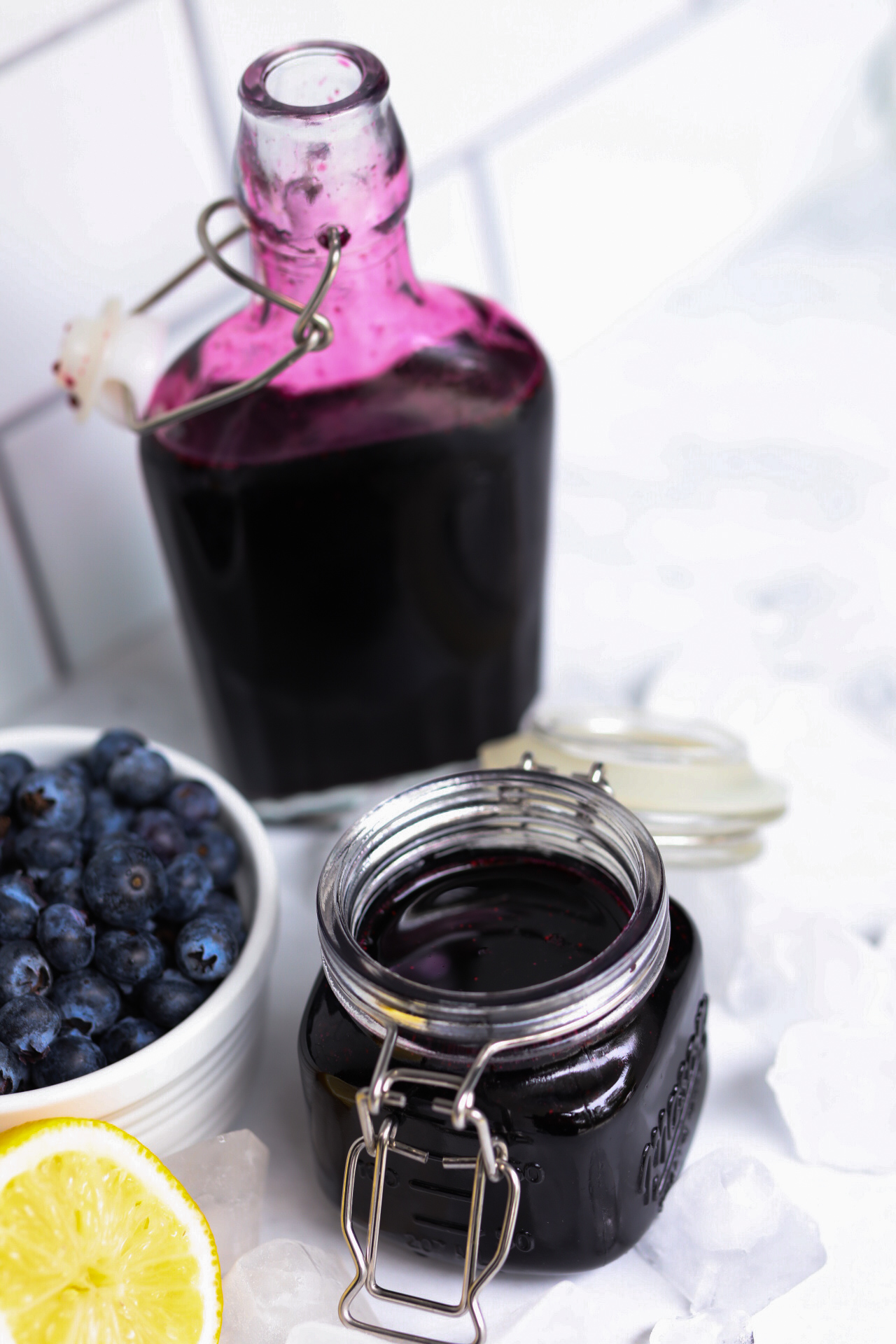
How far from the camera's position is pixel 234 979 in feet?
1.70

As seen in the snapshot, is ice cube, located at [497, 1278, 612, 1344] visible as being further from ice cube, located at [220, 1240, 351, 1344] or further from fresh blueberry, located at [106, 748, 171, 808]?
fresh blueberry, located at [106, 748, 171, 808]

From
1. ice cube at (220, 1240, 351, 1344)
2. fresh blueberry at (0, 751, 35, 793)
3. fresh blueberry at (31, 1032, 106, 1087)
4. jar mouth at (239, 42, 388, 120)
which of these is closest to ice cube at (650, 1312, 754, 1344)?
ice cube at (220, 1240, 351, 1344)

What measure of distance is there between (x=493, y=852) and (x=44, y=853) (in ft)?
0.59

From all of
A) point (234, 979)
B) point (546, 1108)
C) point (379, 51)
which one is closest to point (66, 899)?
point (234, 979)

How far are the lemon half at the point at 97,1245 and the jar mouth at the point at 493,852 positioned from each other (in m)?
0.09

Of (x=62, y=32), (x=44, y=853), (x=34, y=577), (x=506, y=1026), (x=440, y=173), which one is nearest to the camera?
(x=506, y=1026)

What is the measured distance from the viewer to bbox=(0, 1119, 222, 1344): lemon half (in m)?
0.43

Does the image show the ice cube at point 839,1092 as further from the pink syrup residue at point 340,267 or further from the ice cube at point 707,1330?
the pink syrup residue at point 340,267

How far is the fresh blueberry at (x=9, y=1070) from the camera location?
0.48 metres

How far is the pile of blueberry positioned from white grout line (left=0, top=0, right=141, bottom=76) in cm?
33

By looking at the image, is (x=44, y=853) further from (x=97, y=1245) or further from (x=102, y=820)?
(x=97, y=1245)

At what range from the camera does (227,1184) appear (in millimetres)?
519

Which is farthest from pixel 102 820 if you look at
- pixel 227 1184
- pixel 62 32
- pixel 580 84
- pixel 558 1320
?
pixel 580 84

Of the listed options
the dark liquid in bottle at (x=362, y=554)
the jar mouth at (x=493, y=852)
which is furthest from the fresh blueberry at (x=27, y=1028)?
the dark liquid in bottle at (x=362, y=554)
